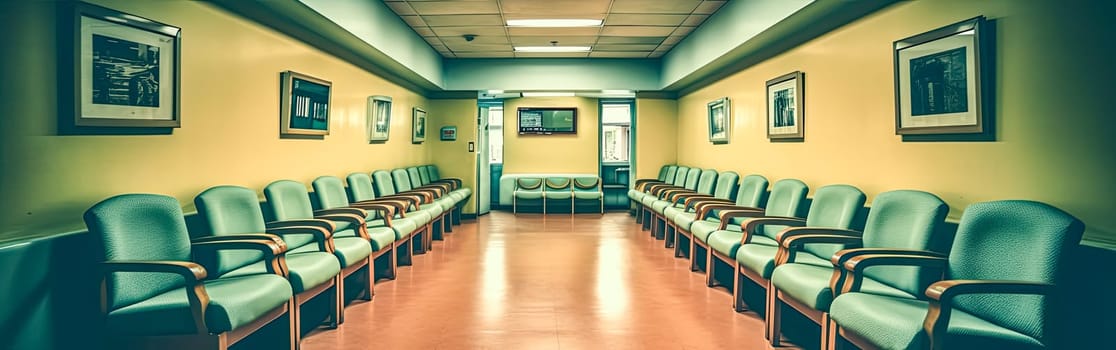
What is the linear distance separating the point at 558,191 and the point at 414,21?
5.21 metres

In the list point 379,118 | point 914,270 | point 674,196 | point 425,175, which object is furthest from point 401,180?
point 914,270

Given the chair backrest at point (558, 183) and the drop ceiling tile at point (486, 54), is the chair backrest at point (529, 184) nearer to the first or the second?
the chair backrest at point (558, 183)

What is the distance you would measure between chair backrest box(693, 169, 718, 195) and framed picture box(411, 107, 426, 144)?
446 centimetres

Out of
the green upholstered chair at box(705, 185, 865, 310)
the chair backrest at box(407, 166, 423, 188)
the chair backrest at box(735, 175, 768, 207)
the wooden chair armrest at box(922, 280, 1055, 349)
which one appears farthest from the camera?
the chair backrest at box(407, 166, 423, 188)

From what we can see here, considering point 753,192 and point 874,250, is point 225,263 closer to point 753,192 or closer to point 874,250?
point 874,250

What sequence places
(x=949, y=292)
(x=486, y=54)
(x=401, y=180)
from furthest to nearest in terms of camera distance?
1. (x=486, y=54)
2. (x=401, y=180)
3. (x=949, y=292)

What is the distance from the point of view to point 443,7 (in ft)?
19.7

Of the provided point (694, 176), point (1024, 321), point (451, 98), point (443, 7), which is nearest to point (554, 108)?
point (451, 98)

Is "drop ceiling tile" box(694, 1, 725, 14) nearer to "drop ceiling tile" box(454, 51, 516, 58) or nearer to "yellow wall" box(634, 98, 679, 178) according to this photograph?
"drop ceiling tile" box(454, 51, 516, 58)

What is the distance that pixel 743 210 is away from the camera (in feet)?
16.5

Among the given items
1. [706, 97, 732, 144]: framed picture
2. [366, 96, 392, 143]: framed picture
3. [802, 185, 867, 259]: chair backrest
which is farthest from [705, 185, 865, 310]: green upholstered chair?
[366, 96, 392, 143]: framed picture

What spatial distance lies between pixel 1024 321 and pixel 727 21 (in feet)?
14.1

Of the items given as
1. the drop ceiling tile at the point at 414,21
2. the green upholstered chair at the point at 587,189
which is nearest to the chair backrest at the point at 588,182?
the green upholstered chair at the point at 587,189

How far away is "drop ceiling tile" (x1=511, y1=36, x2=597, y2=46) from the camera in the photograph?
7.69 m
